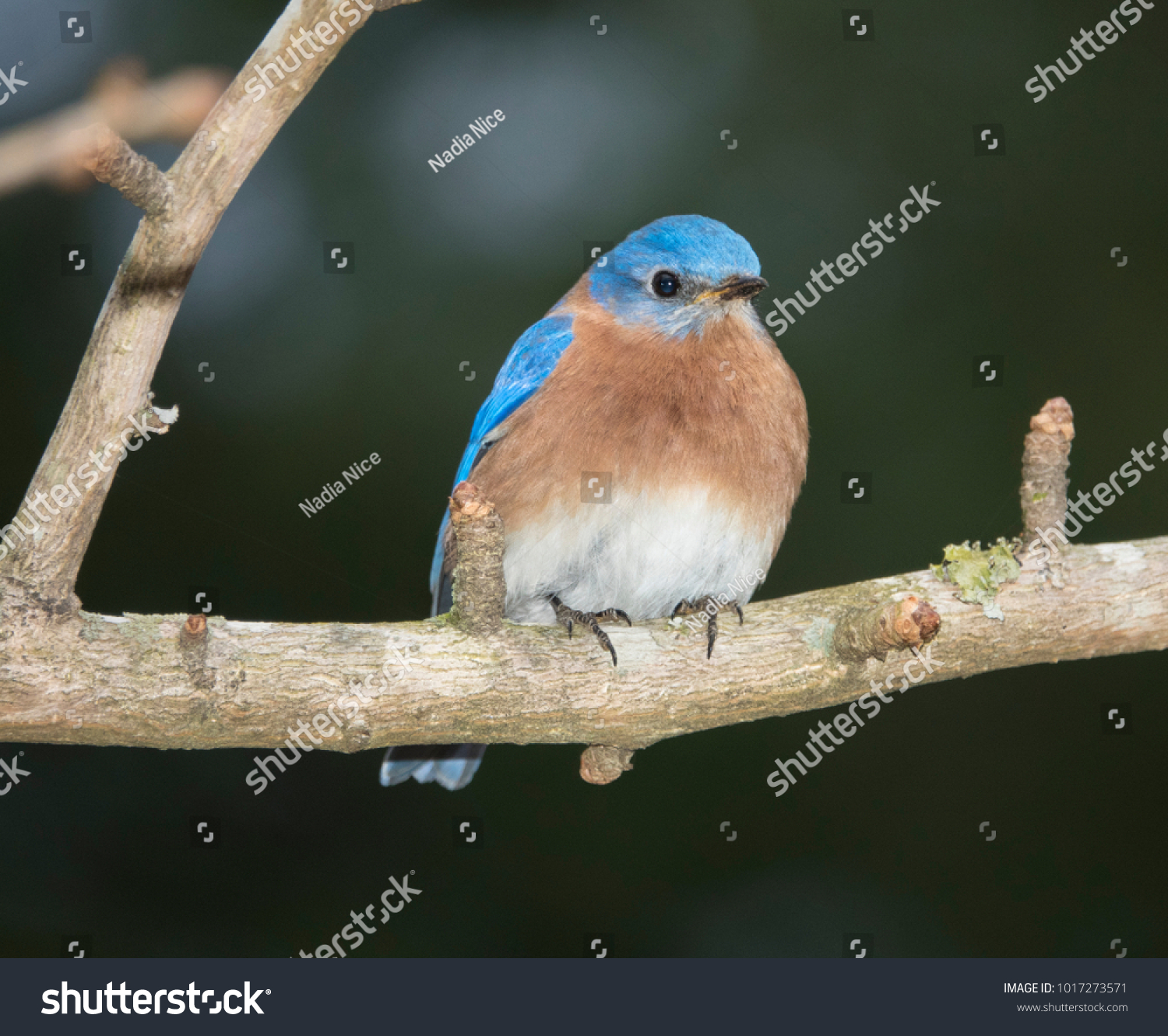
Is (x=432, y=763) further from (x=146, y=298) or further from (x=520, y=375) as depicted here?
(x=146, y=298)

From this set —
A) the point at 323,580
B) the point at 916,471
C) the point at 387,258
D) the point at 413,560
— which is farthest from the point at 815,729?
the point at 387,258

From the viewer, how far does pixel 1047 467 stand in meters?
3.45

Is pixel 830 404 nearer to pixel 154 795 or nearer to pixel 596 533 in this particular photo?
pixel 596 533

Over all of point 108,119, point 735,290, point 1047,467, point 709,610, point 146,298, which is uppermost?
point 735,290

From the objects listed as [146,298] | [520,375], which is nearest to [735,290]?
[520,375]

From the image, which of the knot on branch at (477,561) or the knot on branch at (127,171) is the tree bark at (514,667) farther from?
the knot on branch at (127,171)

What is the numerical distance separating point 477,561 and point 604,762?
3.06 feet

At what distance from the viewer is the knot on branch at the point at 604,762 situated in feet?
11.7

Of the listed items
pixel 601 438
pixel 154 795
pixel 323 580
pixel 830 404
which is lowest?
pixel 154 795

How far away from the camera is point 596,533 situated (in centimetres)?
362

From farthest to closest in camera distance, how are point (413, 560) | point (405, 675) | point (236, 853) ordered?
point (413, 560) < point (236, 853) < point (405, 675)

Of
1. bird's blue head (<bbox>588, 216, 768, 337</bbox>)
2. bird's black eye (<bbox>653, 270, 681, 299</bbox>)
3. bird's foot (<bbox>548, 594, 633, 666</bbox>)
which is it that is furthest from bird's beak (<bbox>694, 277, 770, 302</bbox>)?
bird's foot (<bbox>548, 594, 633, 666</bbox>)

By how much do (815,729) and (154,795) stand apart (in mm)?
3294

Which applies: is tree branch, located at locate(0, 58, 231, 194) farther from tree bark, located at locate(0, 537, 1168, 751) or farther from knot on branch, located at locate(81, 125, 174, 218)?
tree bark, located at locate(0, 537, 1168, 751)
